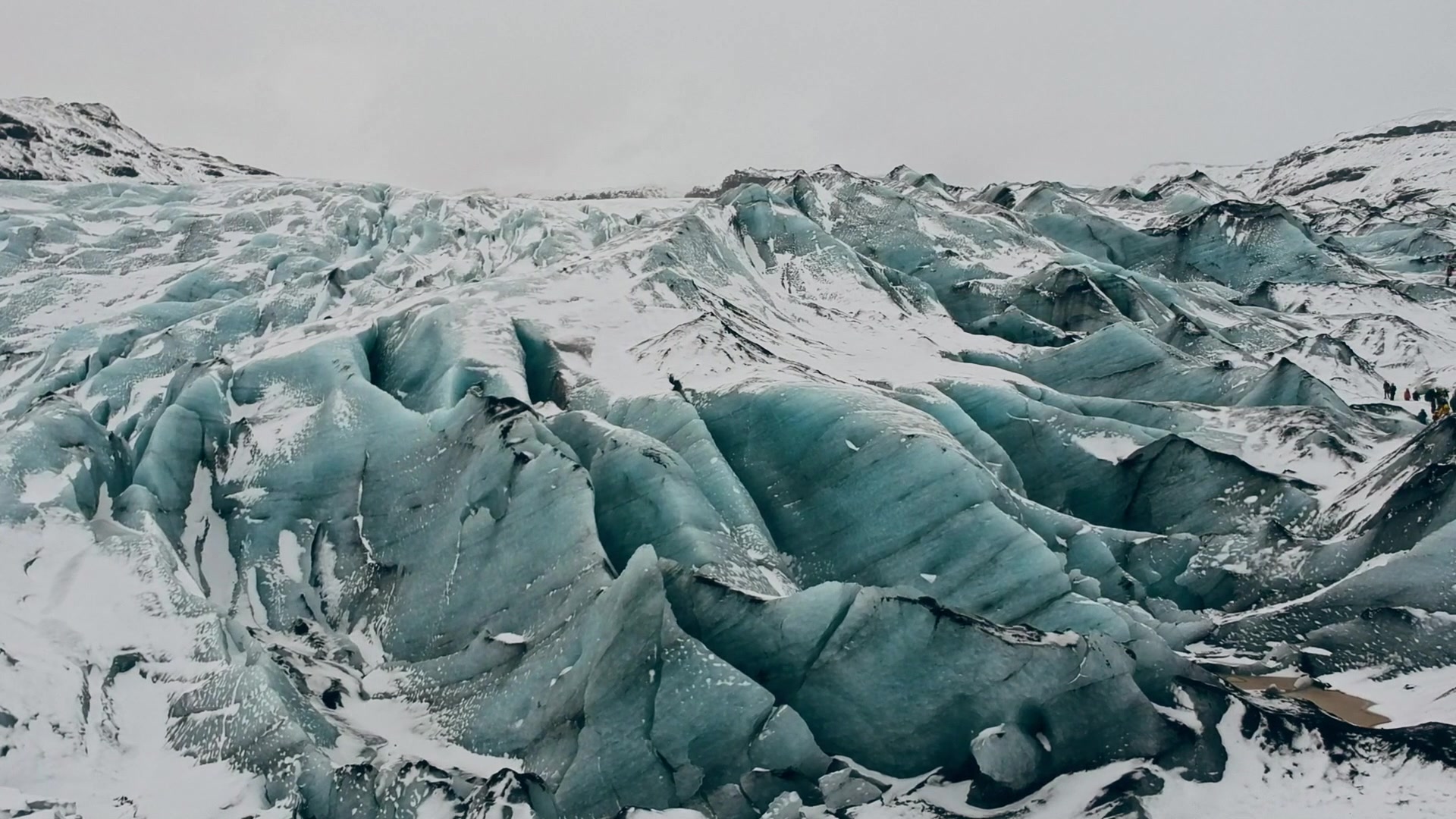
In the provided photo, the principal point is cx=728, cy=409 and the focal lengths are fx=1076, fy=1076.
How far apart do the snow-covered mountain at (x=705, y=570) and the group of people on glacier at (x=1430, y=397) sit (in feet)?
3.28

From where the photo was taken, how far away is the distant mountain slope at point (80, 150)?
80375 millimetres

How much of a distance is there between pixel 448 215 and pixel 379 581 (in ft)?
150

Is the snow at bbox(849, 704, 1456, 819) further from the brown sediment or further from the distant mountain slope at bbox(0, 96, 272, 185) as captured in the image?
the distant mountain slope at bbox(0, 96, 272, 185)

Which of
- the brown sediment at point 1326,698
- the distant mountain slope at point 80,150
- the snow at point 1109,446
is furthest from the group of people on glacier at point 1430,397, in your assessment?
Answer: the distant mountain slope at point 80,150

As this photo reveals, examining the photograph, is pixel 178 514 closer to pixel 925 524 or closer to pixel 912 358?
pixel 925 524

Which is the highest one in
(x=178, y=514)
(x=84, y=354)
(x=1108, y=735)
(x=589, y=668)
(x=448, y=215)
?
(x=448, y=215)

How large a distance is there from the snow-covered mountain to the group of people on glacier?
1.00 meters

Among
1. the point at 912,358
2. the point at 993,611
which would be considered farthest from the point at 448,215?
the point at 993,611

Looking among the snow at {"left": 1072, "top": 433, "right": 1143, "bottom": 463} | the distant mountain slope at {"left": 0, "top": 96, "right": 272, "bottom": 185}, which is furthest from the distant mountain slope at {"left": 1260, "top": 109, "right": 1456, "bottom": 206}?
the distant mountain slope at {"left": 0, "top": 96, "right": 272, "bottom": 185}

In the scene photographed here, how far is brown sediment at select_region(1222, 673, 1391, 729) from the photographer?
17750 mm

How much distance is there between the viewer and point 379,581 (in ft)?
73.6

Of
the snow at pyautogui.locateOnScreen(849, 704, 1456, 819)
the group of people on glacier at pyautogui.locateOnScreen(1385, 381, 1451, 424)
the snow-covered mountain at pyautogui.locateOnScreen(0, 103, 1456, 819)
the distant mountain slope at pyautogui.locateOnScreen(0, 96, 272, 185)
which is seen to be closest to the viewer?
the snow at pyautogui.locateOnScreen(849, 704, 1456, 819)

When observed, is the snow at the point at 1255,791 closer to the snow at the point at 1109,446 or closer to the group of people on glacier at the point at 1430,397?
the snow at the point at 1109,446

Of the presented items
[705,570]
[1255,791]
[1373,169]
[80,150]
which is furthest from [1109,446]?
[1373,169]
